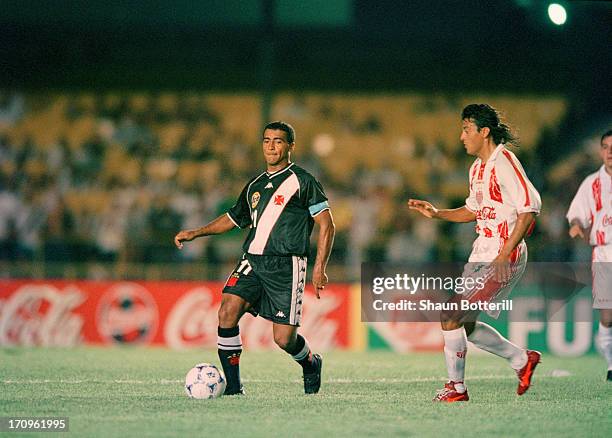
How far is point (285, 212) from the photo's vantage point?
25.7 ft

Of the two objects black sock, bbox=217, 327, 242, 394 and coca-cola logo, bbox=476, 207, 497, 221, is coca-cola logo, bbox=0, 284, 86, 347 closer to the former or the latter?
black sock, bbox=217, 327, 242, 394

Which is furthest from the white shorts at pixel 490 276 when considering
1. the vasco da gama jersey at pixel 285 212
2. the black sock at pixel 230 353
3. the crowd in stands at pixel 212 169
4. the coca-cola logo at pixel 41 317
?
the coca-cola logo at pixel 41 317

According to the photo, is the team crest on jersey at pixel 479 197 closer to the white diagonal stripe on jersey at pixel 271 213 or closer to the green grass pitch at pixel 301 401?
the white diagonal stripe on jersey at pixel 271 213

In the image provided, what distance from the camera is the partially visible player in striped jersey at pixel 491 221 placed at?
7457 mm

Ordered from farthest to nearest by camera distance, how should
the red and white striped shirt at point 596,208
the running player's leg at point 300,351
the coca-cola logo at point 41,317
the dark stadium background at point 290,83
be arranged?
the dark stadium background at point 290,83 → the coca-cola logo at point 41,317 → the red and white striped shirt at point 596,208 → the running player's leg at point 300,351

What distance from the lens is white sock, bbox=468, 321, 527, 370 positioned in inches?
316

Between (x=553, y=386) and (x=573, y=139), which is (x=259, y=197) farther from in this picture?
(x=573, y=139)

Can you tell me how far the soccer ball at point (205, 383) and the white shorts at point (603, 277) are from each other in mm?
4011

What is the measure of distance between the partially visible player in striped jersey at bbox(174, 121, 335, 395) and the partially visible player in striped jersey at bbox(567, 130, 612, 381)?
310cm

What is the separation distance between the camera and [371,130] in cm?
2197

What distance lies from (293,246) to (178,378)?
7.24ft

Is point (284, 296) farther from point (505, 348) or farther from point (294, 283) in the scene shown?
point (505, 348)

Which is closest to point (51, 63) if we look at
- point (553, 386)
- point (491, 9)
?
point (491, 9)

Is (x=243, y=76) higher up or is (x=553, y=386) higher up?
(x=243, y=76)
